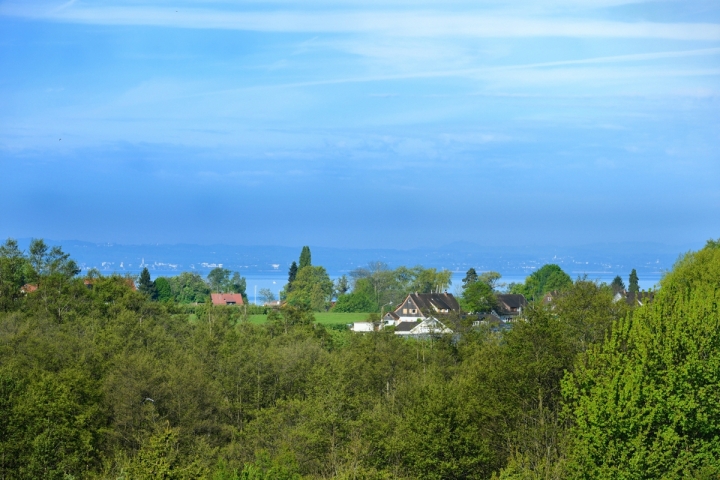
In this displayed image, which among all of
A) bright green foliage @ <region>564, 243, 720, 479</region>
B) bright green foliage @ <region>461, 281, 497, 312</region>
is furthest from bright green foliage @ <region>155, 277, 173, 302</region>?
bright green foliage @ <region>564, 243, 720, 479</region>

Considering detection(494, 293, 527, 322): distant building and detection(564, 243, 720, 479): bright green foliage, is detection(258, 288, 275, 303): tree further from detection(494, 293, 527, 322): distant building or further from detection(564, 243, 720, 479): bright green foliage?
detection(564, 243, 720, 479): bright green foliage

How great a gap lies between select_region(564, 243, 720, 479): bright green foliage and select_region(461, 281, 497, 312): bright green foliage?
272 feet

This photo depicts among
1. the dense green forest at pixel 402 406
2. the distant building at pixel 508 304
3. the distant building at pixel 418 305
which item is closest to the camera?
the dense green forest at pixel 402 406

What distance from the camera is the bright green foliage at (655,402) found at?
29.4 meters

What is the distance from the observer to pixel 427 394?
3597cm

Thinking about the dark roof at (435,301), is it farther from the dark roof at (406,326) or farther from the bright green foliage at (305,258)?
the bright green foliage at (305,258)

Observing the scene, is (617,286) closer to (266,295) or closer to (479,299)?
(479,299)

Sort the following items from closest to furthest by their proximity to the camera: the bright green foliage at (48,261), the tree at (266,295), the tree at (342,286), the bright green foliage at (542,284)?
1. the bright green foliage at (48,261)
2. the bright green foliage at (542,284)
3. the tree at (266,295)
4. the tree at (342,286)

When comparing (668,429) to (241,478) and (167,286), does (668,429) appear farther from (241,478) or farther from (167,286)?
(167,286)

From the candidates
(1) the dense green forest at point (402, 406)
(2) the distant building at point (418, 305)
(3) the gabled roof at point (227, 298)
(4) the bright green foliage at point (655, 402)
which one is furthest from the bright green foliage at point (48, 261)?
(3) the gabled roof at point (227, 298)

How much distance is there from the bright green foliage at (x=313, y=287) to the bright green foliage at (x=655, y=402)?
128m

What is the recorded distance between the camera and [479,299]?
11631 cm

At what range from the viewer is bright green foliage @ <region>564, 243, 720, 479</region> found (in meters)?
29.4

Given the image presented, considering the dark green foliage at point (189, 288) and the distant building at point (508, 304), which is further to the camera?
the dark green foliage at point (189, 288)
